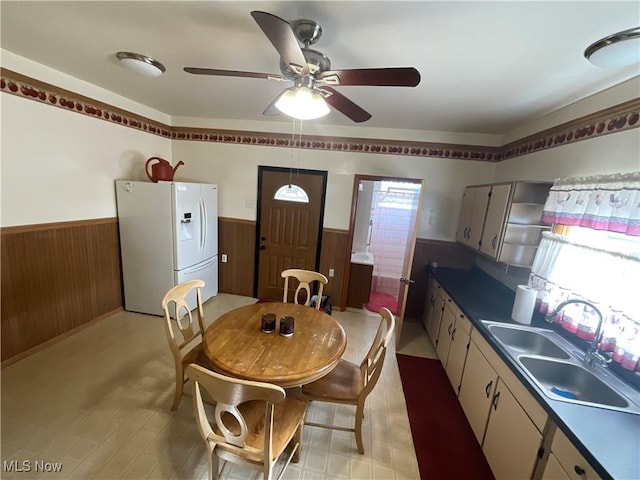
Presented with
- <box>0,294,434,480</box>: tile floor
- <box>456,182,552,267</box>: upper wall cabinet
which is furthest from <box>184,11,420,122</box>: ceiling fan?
<box>0,294,434,480</box>: tile floor

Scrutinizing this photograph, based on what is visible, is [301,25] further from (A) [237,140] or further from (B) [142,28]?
(A) [237,140]

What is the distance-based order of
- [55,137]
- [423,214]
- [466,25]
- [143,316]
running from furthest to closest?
[423,214]
[143,316]
[55,137]
[466,25]

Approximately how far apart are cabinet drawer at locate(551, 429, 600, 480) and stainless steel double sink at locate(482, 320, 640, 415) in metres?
0.18

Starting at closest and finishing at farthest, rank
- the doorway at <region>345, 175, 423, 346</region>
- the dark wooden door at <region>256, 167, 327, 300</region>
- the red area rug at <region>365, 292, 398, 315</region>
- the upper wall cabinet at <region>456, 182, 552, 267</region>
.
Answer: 1. the upper wall cabinet at <region>456, 182, 552, 267</region>
2. the dark wooden door at <region>256, 167, 327, 300</region>
3. the red area rug at <region>365, 292, 398, 315</region>
4. the doorway at <region>345, 175, 423, 346</region>

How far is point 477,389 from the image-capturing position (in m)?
1.93

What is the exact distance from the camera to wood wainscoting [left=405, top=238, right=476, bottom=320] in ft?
11.6

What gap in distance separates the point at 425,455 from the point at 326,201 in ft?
9.18

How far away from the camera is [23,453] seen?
160 cm

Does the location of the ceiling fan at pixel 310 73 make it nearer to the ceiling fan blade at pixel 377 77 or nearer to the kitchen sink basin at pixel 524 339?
the ceiling fan blade at pixel 377 77

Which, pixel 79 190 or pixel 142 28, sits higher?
pixel 142 28

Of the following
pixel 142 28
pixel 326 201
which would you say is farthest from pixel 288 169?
pixel 142 28

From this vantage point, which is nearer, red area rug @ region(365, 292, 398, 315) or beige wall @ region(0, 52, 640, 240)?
beige wall @ region(0, 52, 640, 240)

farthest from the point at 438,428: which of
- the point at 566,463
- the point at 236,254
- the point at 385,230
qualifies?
the point at 385,230

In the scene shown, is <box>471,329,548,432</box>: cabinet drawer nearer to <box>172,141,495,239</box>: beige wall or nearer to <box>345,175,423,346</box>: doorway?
<box>172,141,495,239</box>: beige wall
